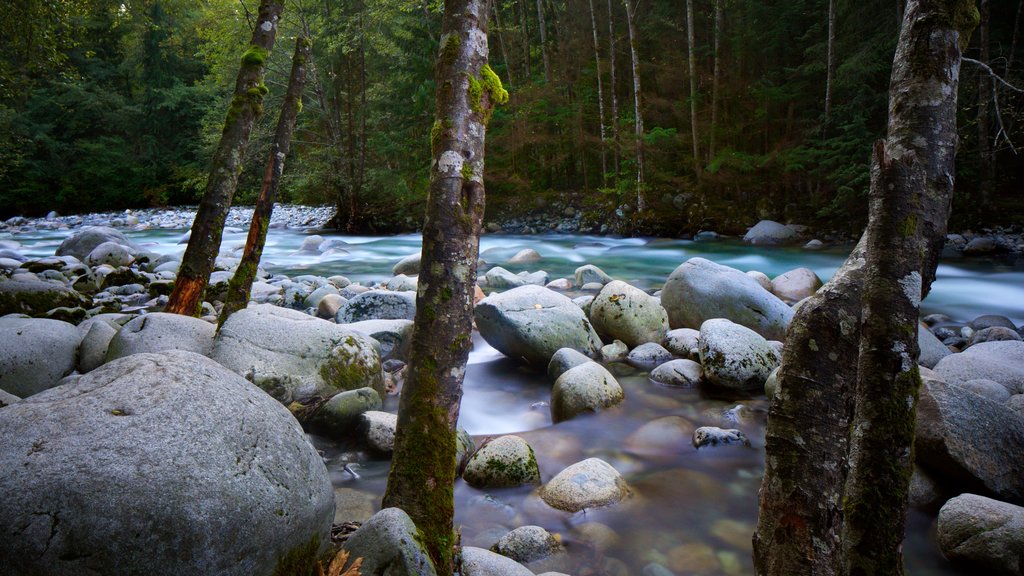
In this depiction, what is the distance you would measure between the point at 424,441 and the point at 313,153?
19.5 m

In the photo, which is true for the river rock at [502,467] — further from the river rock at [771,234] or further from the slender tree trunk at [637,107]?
the slender tree trunk at [637,107]

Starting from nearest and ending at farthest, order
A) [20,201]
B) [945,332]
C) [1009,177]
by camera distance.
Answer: [945,332] → [1009,177] → [20,201]

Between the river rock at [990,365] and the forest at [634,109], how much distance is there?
903 centimetres

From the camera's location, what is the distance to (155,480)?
6.34ft

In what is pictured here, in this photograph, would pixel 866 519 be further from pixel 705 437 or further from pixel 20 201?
pixel 20 201

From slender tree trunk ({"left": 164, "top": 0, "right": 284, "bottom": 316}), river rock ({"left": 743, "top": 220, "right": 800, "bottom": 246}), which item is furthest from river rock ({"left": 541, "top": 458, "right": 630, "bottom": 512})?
river rock ({"left": 743, "top": 220, "right": 800, "bottom": 246})

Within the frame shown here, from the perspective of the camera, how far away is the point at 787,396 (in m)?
2.12

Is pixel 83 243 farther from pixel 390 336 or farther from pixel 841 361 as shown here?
pixel 841 361

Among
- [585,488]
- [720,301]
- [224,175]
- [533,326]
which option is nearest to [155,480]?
[585,488]

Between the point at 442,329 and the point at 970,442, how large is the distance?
374 centimetres

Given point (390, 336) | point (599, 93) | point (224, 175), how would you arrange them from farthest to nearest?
point (599, 93), point (390, 336), point (224, 175)

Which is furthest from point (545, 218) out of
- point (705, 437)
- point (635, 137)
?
point (705, 437)

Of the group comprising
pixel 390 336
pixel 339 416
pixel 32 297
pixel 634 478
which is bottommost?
pixel 634 478

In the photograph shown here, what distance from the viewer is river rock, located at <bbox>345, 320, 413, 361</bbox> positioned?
22.0 ft
